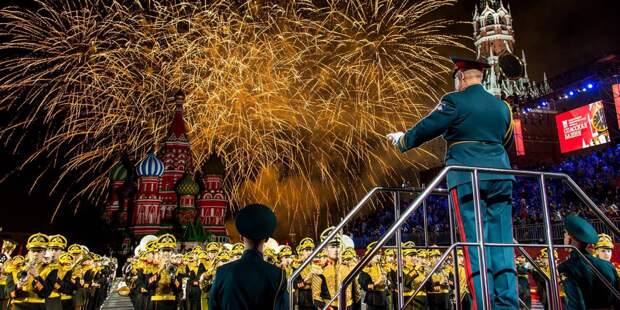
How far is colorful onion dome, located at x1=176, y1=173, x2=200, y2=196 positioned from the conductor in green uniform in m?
39.6

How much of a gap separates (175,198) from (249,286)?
41174 mm

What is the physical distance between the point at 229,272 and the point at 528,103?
38.8 metres

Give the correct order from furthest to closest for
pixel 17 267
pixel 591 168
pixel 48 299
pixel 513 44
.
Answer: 1. pixel 513 44
2. pixel 591 168
3. pixel 17 267
4. pixel 48 299

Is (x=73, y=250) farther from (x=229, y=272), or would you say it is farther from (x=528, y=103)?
(x=528, y=103)

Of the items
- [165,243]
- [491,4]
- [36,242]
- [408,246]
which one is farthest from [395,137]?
[491,4]

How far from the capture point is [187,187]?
41.9 metres

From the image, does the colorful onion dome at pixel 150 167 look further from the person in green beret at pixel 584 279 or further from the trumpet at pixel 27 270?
the person in green beret at pixel 584 279

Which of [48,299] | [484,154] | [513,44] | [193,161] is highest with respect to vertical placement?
[513,44]

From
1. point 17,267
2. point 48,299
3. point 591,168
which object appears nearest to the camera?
point 48,299

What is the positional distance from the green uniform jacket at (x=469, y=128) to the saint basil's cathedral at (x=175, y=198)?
35273 millimetres

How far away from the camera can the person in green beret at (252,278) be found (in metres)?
3.32

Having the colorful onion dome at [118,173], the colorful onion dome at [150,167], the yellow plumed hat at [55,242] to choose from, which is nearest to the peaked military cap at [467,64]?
the yellow plumed hat at [55,242]

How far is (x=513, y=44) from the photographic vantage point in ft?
216

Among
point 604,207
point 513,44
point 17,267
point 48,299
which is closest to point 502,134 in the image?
point 48,299
